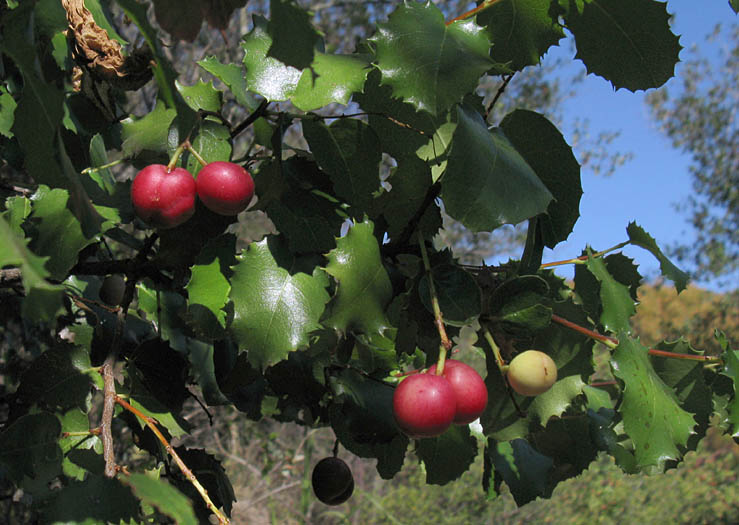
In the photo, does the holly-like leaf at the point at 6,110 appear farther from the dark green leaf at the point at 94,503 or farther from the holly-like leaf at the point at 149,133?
the dark green leaf at the point at 94,503

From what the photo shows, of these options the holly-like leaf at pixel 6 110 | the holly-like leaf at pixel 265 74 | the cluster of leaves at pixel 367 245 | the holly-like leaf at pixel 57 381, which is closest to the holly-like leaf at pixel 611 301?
the cluster of leaves at pixel 367 245

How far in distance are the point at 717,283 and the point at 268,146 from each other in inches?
347

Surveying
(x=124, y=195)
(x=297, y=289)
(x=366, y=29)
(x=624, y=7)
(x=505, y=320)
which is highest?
(x=624, y=7)

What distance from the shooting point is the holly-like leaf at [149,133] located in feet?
2.63

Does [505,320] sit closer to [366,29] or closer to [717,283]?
[366,29]

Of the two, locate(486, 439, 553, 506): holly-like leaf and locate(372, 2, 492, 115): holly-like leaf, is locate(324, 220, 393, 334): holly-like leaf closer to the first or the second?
locate(372, 2, 492, 115): holly-like leaf

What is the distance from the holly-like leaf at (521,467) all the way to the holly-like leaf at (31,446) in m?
0.59

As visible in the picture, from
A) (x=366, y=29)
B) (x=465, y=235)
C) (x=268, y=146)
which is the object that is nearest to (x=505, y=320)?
(x=268, y=146)

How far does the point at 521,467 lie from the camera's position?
102cm

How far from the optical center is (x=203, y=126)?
0.80 meters

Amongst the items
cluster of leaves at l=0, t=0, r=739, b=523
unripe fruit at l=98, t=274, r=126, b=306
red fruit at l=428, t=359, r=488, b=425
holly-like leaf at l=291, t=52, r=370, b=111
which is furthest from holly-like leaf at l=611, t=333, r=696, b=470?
unripe fruit at l=98, t=274, r=126, b=306

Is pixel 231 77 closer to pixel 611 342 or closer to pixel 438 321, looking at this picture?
pixel 438 321

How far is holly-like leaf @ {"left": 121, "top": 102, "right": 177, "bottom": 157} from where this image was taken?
803 millimetres

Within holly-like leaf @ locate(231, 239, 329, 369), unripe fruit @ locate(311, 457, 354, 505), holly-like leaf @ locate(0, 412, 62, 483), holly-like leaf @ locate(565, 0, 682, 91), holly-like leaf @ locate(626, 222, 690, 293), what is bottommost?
unripe fruit @ locate(311, 457, 354, 505)
